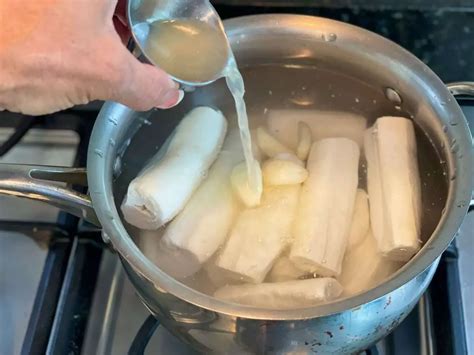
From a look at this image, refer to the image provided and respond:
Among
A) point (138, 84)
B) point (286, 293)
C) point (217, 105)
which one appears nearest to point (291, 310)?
point (286, 293)

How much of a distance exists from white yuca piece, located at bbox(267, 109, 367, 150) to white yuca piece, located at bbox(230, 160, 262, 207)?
0.23ft

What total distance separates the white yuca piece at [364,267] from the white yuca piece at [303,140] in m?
0.11

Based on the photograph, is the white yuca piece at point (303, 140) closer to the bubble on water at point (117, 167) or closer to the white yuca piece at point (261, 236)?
the white yuca piece at point (261, 236)

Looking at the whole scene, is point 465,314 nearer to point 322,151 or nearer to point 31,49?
point 322,151

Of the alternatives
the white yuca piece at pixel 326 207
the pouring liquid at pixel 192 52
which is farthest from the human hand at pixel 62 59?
the white yuca piece at pixel 326 207

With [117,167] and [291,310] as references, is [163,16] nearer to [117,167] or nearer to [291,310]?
[117,167]

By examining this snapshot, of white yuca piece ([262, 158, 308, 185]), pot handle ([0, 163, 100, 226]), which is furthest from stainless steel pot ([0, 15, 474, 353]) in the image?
white yuca piece ([262, 158, 308, 185])

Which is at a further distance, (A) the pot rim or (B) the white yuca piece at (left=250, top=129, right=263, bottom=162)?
(B) the white yuca piece at (left=250, top=129, right=263, bottom=162)

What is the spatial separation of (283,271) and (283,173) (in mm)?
97

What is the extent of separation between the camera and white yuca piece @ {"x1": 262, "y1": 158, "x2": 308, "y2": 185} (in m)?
0.70

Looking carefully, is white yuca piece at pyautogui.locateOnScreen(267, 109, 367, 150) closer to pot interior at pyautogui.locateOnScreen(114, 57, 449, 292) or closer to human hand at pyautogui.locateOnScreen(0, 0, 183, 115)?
pot interior at pyautogui.locateOnScreen(114, 57, 449, 292)

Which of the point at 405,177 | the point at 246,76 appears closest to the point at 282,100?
the point at 246,76

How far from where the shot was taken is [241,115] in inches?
27.2

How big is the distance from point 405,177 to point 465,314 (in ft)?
0.47
